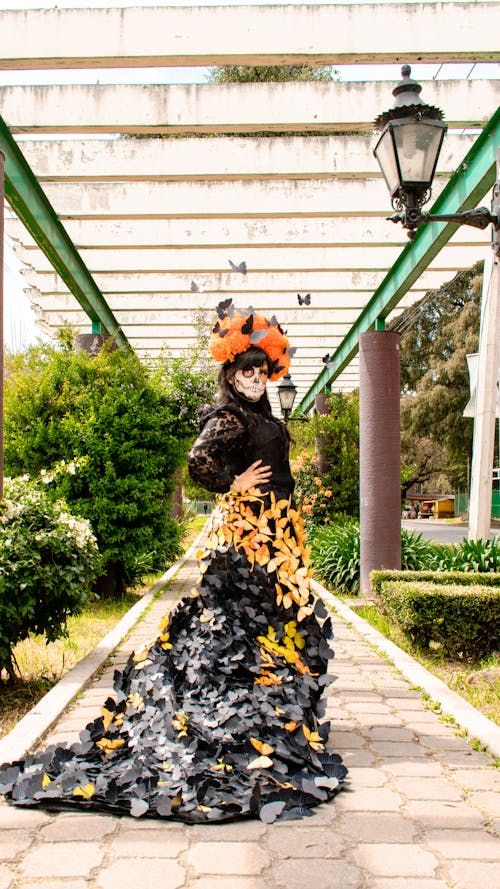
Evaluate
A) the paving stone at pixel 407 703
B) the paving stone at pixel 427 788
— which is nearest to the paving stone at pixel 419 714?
the paving stone at pixel 407 703

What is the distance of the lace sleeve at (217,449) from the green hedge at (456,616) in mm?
2695

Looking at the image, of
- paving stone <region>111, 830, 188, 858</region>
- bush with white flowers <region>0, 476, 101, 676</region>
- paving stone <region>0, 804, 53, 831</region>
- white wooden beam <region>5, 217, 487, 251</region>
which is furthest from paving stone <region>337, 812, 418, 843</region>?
white wooden beam <region>5, 217, 487, 251</region>

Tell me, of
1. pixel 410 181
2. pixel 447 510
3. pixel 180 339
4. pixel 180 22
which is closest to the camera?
pixel 410 181

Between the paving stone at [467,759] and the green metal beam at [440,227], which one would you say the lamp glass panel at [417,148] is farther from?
the paving stone at [467,759]

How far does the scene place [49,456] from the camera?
28.2 feet

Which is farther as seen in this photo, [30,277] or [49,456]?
[30,277]

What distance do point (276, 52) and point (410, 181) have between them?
1972 millimetres

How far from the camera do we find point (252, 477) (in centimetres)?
369

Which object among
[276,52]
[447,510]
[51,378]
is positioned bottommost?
[447,510]

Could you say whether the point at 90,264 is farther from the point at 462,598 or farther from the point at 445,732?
the point at 445,732

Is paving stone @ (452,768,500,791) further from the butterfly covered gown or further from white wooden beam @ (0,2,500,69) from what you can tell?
white wooden beam @ (0,2,500,69)

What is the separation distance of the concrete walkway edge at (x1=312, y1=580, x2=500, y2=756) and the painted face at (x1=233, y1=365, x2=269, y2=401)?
6.57 ft

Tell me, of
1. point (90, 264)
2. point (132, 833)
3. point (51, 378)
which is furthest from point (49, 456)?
point (132, 833)

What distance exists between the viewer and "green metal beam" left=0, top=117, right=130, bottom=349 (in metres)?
6.52
